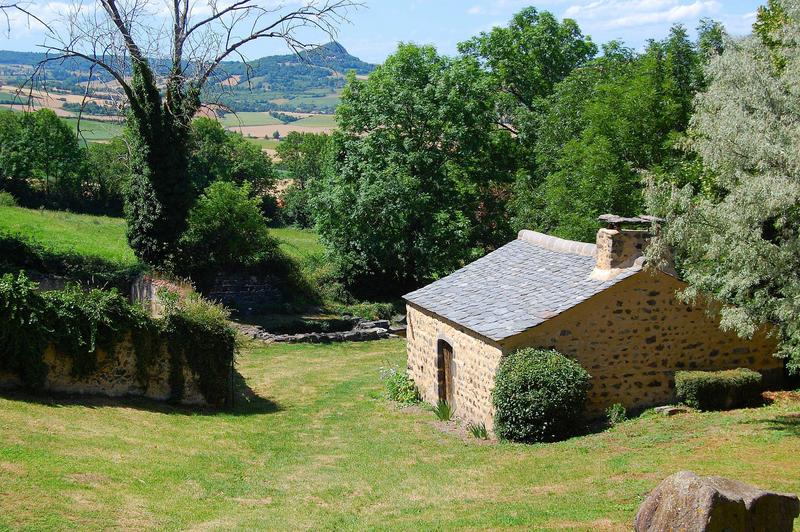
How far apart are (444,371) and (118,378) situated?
290 inches

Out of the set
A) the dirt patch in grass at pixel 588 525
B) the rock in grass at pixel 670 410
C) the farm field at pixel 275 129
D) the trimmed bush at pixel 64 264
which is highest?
the farm field at pixel 275 129

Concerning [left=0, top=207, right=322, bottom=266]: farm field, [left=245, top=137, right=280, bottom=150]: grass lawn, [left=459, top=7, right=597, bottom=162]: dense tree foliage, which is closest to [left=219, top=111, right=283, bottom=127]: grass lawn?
[left=245, top=137, right=280, bottom=150]: grass lawn

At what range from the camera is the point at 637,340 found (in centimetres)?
1677

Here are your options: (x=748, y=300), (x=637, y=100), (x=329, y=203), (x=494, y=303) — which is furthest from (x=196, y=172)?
(x=748, y=300)

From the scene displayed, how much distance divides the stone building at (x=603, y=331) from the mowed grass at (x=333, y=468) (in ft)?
3.55

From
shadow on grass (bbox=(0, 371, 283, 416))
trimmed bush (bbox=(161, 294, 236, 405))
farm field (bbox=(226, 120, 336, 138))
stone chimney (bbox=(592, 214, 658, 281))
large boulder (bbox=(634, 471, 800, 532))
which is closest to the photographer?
large boulder (bbox=(634, 471, 800, 532))

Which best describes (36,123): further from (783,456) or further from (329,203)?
(783,456)

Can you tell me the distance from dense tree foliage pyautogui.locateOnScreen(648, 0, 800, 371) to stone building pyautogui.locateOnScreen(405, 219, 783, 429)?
4.48 feet

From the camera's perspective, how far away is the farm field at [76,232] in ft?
105

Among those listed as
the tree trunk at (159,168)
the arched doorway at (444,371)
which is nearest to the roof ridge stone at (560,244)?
the arched doorway at (444,371)

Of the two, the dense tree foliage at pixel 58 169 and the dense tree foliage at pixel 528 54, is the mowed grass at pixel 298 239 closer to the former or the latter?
the dense tree foliage at pixel 58 169

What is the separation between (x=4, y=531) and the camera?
871 centimetres

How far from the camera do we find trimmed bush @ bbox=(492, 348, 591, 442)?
15258 millimetres

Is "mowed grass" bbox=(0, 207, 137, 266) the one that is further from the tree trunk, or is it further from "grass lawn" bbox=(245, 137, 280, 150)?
"grass lawn" bbox=(245, 137, 280, 150)
